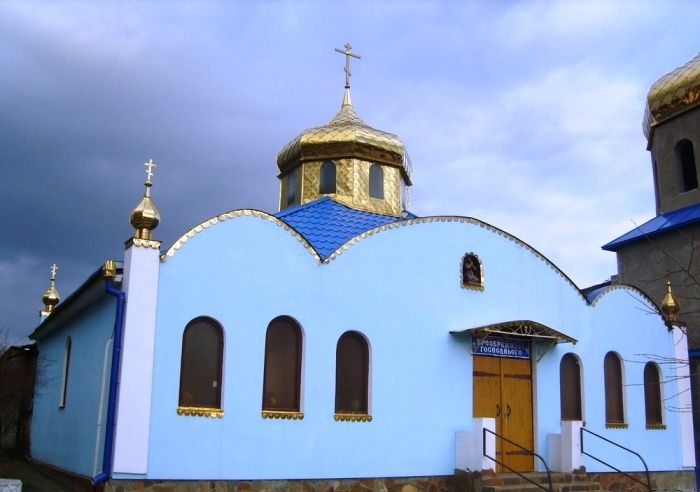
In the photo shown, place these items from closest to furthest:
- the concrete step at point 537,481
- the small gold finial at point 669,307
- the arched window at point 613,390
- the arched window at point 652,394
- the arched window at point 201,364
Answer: the arched window at point 201,364 < the concrete step at point 537,481 < the arched window at point 613,390 < the arched window at point 652,394 < the small gold finial at point 669,307

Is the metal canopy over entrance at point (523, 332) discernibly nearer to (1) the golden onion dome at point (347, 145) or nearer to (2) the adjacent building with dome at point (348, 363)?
(2) the adjacent building with dome at point (348, 363)

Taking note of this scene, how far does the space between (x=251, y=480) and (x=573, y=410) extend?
6.58 metres

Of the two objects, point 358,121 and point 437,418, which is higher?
point 358,121

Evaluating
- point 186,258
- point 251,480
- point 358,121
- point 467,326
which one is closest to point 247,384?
point 251,480

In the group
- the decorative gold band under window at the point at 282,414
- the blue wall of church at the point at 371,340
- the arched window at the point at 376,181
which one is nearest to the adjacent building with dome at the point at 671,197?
the blue wall of church at the point at 371,340

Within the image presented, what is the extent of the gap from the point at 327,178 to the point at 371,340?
5.84 meters

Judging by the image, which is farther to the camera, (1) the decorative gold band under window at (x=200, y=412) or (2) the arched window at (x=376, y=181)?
(2) the arched window at (x=376, y=181)

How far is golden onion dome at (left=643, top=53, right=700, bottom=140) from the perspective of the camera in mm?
18406

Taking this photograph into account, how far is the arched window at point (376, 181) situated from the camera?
16.5m

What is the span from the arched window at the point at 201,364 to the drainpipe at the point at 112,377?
87 centimetres

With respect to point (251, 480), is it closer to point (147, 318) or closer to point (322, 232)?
point (147, 318)

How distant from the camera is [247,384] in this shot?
10.4 metres

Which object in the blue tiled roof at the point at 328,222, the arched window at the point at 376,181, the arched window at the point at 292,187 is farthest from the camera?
the arched window at the point at 292,187

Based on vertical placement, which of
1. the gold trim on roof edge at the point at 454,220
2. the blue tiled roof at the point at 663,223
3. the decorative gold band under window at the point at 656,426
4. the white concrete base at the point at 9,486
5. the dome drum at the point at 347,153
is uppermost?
the dome drum at the point at 347,153
